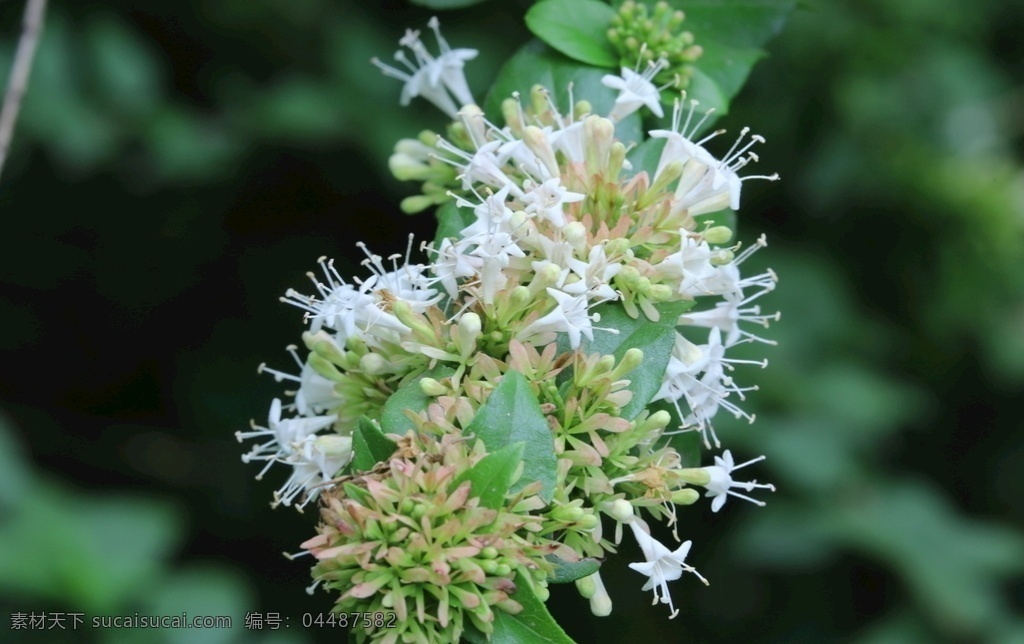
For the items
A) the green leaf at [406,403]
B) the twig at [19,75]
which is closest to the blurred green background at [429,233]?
the twig at [19,75]

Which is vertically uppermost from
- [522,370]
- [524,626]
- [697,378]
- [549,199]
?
[549,199]

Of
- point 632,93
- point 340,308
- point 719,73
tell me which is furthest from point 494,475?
point 719,73

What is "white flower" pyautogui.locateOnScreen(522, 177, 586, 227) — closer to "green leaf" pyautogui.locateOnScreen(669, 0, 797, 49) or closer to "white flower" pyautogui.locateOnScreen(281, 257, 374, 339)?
"white flower" pyautogui.locateOnScreen(281, 257, 374, 339)

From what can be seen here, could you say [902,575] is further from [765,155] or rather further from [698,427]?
[698,427]

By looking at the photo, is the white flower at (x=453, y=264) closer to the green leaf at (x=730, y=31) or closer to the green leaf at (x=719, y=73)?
the green leaf at (x=719, y=73)

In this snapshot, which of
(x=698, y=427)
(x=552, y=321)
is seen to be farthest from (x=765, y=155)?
(x=552, y=321)

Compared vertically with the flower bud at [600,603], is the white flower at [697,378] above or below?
above

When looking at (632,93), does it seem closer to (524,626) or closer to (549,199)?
(549,199)
